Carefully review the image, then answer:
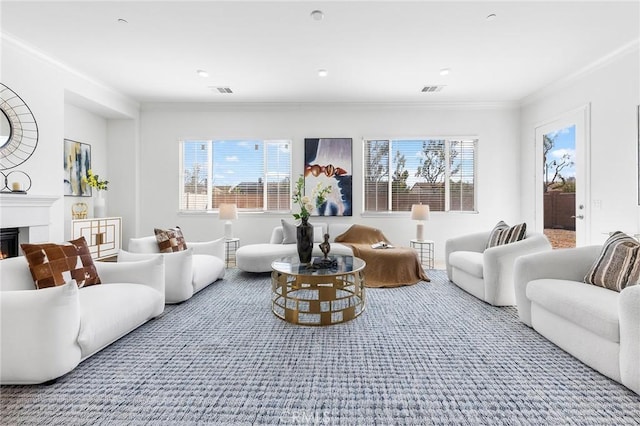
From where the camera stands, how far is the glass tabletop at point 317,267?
2553 millimetres

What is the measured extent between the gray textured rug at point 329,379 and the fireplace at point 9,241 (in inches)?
79.9

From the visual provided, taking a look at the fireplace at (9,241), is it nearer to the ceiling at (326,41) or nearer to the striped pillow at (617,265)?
the ceiling at (326,41)

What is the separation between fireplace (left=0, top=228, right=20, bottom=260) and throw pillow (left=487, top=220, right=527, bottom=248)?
530 centimetres

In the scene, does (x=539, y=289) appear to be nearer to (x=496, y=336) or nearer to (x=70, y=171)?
(x=496, y=336)

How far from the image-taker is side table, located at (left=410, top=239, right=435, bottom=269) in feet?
15.3

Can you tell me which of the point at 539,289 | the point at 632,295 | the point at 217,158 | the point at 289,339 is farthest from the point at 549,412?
the point at 217,158

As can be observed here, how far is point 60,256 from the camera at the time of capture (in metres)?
2.12

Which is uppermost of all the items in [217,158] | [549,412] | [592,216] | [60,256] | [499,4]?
[499,4]

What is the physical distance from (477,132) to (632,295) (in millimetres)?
4181

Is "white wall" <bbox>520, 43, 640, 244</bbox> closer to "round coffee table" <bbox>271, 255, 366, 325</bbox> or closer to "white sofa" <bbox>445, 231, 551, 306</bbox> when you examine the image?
"white sofa" <bbox>445, 231, 551, 306</bbox>

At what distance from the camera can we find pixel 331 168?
16.9 ft

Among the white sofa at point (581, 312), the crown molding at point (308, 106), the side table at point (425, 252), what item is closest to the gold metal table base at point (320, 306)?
the white sofa at point (581, 312)

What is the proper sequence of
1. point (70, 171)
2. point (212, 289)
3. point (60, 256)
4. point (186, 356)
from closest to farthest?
point (186, 356), point (60, 256), point (212, 289), point (70, 171)

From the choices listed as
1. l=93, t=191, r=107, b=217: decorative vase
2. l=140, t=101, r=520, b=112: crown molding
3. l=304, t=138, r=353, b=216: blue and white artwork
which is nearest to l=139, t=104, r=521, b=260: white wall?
l=140, t=101, r=520, b=112: crown molding
